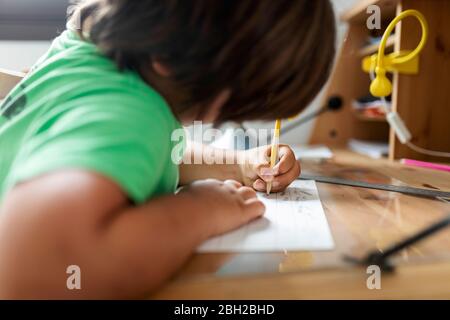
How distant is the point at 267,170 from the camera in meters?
0.61

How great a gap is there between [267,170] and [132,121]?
0.31 meters

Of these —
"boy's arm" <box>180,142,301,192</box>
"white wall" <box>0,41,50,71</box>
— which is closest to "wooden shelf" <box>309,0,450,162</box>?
"boy's arm" <box>180,142,301,192</box>

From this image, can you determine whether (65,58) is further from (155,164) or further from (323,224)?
(323,224)

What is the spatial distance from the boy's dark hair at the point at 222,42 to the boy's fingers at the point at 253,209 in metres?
0.11

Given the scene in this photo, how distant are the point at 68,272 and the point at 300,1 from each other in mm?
328

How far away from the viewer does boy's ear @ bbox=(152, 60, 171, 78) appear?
412mm

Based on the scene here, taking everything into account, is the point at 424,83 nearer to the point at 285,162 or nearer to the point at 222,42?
the point at 285,162

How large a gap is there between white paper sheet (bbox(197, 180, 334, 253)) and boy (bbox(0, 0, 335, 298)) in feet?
0.05

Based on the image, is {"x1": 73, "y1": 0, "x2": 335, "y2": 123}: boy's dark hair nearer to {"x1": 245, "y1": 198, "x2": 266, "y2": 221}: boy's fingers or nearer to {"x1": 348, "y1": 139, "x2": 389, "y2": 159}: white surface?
{"x1": 245, "y1": 198, "x2": 266, "y2": 221}: boy's fingers

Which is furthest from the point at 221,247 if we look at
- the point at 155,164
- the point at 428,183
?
the point at 428,183

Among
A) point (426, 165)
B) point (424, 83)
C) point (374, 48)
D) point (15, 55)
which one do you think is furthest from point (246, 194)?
point (15, 55)

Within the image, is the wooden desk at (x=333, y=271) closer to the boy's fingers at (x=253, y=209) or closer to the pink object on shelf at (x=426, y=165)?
the boy's fingers at (x=253, y=209)

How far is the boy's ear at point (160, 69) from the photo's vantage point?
0.41 metres

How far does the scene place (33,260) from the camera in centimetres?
28
